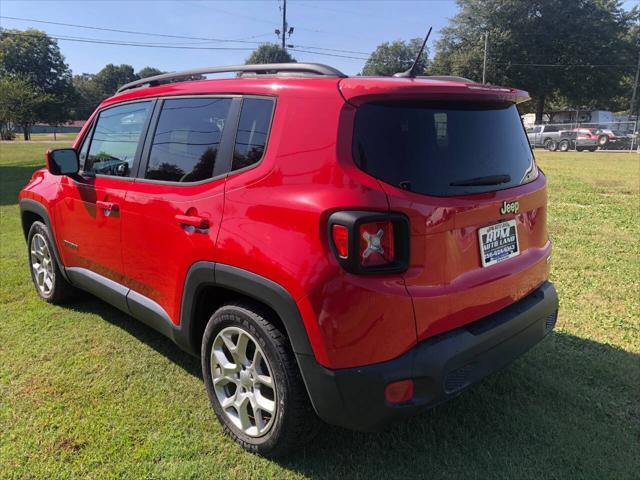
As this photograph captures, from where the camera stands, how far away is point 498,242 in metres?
2.37

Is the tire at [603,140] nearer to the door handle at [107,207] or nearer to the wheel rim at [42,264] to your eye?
the wheel rim at [42,264]

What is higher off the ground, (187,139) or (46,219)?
(187,139)

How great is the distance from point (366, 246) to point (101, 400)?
204 centimetres

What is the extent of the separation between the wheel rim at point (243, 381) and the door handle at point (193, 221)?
0.54 metres

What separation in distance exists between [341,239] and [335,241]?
0.09 ft

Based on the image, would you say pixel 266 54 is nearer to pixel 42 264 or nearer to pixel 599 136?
pixel 599 136

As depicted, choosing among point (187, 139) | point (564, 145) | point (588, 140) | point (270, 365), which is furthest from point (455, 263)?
point (564, 145)

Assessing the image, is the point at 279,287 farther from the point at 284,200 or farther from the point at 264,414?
the point at 264,414

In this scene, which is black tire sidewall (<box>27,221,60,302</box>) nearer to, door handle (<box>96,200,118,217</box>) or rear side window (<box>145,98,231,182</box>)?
door handle (<box>96,200,118,217</box>)

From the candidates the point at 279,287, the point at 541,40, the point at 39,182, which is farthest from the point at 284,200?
the point at 541,40

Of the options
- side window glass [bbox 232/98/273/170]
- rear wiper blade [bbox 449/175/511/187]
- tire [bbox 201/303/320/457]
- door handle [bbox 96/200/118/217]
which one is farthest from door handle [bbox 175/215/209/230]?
rear wiper blade [bbox 449/175/511/187]

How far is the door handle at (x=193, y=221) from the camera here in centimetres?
248

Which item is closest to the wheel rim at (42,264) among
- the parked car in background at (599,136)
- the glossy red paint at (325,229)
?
the glossy red paint at (325,229)

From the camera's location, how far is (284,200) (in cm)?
213
